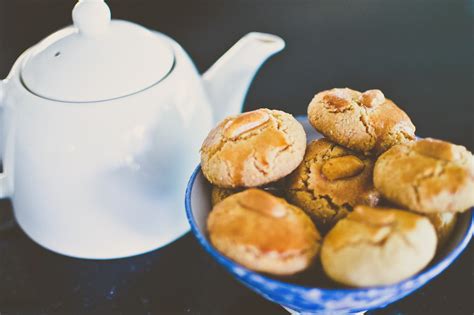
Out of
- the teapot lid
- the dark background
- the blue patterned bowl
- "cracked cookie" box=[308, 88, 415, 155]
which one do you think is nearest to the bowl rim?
the blue patterned bowl

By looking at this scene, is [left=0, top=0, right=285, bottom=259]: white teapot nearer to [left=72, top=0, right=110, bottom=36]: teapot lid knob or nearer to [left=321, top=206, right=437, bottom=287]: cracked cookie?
[left=72, top=0, right=110, bottom=36]: teapot lid knob

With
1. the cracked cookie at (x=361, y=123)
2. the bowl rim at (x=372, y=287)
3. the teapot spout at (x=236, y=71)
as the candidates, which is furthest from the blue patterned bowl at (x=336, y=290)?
the teapot spout at (x=236, y=71)

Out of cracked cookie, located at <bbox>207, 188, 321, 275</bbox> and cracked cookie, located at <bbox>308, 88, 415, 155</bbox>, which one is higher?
cracked cookie, located at <bbox>308, 88, 415, 155</bbox>

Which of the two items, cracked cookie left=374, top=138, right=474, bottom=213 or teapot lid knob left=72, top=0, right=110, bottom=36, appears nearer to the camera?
cracked cookie left=374, top=138, right=474, bottom=213

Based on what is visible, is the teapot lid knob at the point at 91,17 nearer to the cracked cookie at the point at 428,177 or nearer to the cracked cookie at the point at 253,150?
the cracked cookie at the point at 253,150

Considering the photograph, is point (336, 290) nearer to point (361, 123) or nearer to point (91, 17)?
point (361, 123)

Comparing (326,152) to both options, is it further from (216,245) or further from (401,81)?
(401,81)
